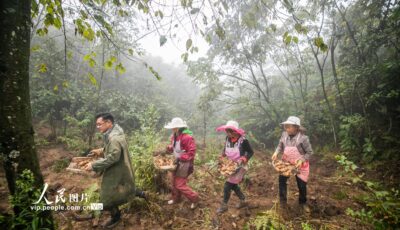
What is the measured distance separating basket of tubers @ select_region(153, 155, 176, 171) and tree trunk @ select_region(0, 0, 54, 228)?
242 cm

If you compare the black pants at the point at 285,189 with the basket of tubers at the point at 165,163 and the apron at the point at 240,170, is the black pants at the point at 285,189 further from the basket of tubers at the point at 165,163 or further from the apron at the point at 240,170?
the basket of tubers at the point at 165,163

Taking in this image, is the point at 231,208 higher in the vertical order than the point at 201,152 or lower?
lower

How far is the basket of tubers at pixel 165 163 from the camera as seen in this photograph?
4262mm

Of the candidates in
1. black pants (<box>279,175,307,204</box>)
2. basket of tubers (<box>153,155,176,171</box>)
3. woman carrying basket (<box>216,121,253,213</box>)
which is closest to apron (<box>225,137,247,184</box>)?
woman carrying basket (<box>216,121,253,213</box>)

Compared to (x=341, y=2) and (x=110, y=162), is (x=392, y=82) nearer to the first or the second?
(x=341, y=2)

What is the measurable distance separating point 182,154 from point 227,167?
990 millimetres

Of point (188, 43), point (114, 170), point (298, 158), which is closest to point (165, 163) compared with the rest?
point (114, 170)

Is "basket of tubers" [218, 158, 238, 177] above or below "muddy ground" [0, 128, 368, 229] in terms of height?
above

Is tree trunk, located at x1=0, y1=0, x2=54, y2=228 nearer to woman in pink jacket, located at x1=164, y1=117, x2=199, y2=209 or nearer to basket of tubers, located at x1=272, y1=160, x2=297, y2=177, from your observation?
woman in pink jacket, located at x1=164, y1=117, x2=199, y2=209

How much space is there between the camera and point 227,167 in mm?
4207

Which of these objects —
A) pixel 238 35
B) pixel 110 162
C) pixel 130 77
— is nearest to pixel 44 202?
pixel 110 162

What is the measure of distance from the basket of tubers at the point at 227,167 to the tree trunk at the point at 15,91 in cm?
310

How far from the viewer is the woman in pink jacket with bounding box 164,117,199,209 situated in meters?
4.40

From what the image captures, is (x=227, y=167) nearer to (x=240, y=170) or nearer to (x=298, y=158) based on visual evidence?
(x=240, y=170)
